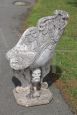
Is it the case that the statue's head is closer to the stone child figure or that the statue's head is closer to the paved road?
the stone child figure

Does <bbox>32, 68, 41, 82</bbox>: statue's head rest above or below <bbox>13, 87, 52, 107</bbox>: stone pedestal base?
above

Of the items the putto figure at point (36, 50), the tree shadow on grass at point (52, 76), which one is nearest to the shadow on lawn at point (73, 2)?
the tree shadow on grass at point (52, 76)

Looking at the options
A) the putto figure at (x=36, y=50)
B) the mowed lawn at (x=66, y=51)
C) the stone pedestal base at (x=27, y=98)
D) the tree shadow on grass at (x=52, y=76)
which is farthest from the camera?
the tree shadow on grass at (x=52, y=76)

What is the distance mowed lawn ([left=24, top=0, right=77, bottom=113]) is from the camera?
369 inches

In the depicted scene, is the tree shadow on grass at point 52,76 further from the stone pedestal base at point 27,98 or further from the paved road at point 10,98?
the stone pedestal base at point 27,98

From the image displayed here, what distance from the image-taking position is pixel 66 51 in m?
12.4

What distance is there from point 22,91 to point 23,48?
3.68 ft

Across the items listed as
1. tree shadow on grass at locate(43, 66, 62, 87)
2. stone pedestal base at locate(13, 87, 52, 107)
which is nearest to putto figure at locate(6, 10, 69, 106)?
stone pedestal base at locate(13, 87, 52, 107)

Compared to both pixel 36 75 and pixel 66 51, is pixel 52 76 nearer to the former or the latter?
pixel 36 75

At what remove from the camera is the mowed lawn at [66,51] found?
9.37 m

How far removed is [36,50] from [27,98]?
1.10 metres

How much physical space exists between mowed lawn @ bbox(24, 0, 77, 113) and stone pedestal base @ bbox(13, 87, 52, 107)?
1.63 ft

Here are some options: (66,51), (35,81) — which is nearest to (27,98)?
(35,81)

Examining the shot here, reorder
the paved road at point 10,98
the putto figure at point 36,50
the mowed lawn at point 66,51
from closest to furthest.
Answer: the putto figure at point 36,50 → the paved road at point 10,98 → the mowed lawn at point 66,51
